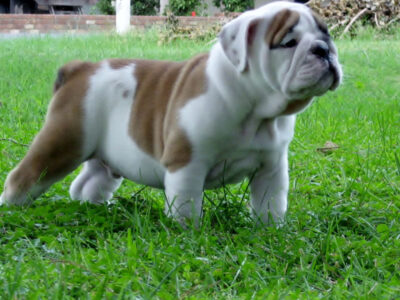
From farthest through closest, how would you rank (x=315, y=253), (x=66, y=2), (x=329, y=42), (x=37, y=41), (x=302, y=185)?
(x=66, y=2) → (x=37, y=41) → (x=302, y=185) → (x=329, y=42) → (x=315, y=253)

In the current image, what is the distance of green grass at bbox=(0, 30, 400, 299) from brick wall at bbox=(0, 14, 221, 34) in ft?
38.3

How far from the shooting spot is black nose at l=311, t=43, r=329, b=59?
310 cm

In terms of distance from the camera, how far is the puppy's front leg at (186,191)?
332cm

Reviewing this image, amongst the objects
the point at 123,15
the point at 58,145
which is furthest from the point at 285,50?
the point at 123,15

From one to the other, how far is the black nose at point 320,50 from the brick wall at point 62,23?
13.8 m

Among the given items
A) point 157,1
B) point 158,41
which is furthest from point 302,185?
point 157,1

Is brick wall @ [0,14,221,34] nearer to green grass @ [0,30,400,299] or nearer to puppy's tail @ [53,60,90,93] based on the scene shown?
green grass @ [0,30,400,299]

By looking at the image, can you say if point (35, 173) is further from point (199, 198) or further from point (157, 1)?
point (157, 1)

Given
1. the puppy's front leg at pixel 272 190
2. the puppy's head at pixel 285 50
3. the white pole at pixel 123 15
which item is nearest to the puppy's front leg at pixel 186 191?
the puppy's front leg at pixel 272 190

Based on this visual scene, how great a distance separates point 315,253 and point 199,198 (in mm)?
671

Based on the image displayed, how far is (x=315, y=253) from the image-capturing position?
301 cm

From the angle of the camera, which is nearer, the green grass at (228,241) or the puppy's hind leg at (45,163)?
the green grass at (228,241)

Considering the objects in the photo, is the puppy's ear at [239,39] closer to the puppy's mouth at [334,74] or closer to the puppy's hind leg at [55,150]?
the puppy's mouth at [334,74]

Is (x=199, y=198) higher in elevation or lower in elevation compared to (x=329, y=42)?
lower
